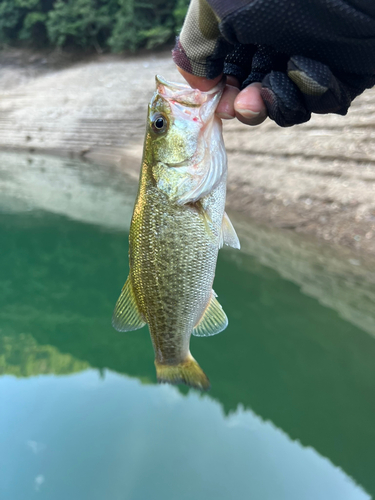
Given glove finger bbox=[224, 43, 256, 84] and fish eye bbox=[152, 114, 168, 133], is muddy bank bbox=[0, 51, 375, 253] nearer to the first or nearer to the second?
glove finger bbox=[224, 43, 256, 84]

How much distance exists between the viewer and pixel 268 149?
340 inches

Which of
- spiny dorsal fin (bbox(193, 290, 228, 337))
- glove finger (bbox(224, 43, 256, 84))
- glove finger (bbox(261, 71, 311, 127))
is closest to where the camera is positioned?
glove finger (bbox(261, 71, 311, 127))

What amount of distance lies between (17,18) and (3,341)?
30046 millimetres

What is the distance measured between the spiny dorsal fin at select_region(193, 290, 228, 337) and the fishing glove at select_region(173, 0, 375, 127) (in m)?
0.98

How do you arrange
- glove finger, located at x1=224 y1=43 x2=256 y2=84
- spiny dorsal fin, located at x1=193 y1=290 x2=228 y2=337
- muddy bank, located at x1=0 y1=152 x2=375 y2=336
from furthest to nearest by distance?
muddy bank, located at x1=0 y1=152 x2=375 y2=336
spiny dorsal fin, located at x1=193 y1=290 x2=228 y2=337
glove finger, located at x1=224 y1=43 x2=256 y2=84

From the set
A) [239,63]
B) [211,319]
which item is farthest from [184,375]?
[239,63]

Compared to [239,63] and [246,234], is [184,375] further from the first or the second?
[246,234]

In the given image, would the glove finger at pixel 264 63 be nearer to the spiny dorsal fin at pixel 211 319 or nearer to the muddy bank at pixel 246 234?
the spiny dorsal fin at pixel 211 319

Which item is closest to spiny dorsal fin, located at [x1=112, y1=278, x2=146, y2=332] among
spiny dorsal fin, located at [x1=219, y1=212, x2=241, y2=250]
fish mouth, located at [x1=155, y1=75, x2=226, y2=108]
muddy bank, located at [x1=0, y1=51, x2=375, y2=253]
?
spiny dorsal fin, located at [x1=219, y1=212, x2=241, y2=250]

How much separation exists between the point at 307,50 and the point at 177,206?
83 centimetres

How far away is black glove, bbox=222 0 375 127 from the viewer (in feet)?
4.33

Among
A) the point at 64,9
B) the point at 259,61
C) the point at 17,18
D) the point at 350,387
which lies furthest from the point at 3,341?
the point at 17,18

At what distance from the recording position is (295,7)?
1314 millimetres

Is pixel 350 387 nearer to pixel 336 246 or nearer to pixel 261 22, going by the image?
pixel 336 246
